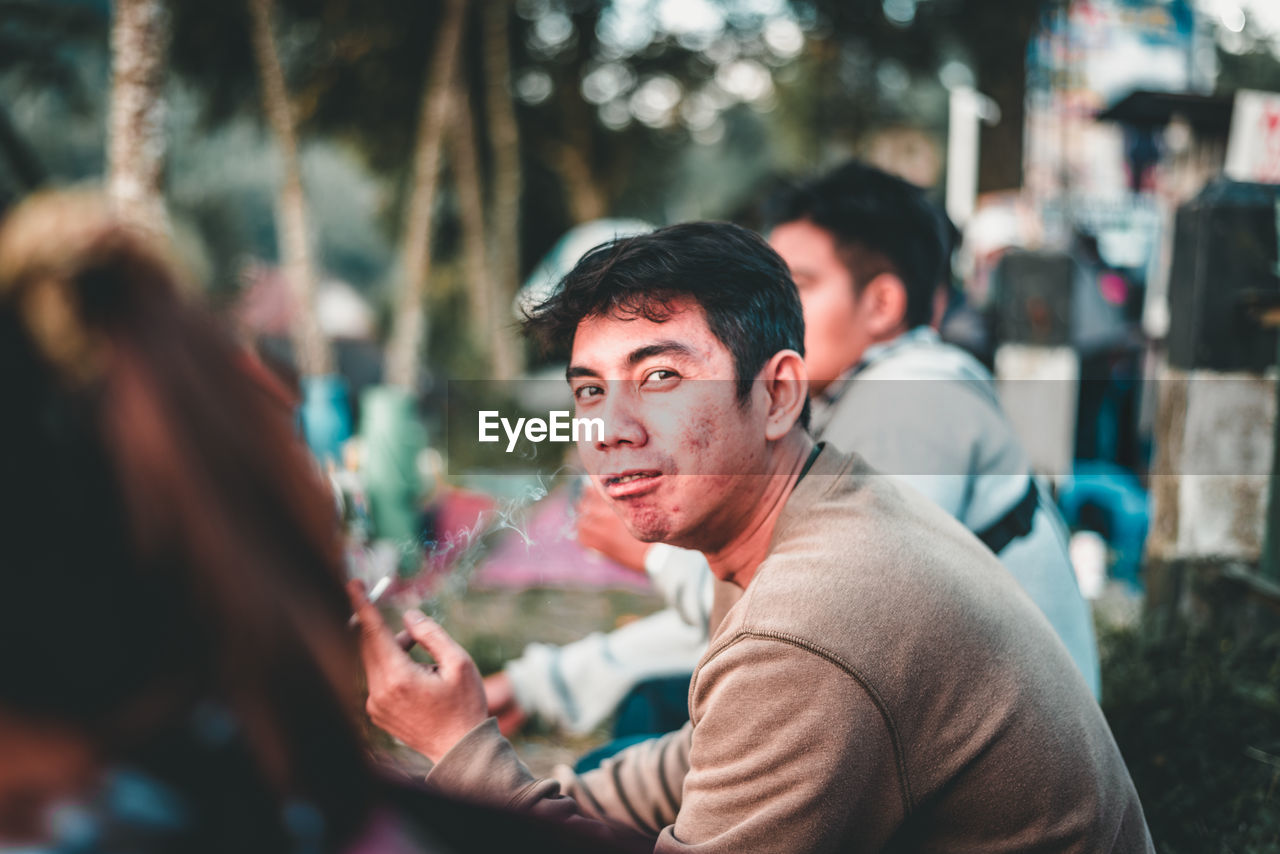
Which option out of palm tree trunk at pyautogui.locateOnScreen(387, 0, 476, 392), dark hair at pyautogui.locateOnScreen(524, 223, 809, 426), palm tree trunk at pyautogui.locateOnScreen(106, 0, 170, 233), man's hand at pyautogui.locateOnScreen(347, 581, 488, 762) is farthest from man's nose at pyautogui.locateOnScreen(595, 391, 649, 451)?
palm tree trunk at pyautogui.locateOnScreen(387, 0, 476, 392)

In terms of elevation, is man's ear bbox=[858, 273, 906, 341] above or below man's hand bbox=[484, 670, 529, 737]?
above

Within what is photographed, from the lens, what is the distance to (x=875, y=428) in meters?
2.19

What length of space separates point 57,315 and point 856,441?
5.69 ft

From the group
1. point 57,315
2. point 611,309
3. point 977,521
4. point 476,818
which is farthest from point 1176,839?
point 57,315

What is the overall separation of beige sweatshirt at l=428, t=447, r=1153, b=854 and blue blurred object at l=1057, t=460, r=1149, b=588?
4585 millimetres

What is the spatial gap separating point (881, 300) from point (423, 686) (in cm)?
172

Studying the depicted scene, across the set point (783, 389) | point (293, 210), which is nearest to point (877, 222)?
point (783, 389)

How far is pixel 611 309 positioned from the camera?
1444 millimetres

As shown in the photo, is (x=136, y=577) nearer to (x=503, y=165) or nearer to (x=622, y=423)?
(x=622, y=423)

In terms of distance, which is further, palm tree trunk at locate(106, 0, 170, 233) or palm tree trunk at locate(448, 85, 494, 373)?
palm tree trunk at locate(448, 85, 494, 373)

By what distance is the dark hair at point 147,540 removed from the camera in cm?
69

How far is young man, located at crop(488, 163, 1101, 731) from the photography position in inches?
82.7

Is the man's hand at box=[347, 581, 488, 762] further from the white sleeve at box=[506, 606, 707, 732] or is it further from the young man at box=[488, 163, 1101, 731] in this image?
the white sleeve at box=[506, 606, 707, 732]

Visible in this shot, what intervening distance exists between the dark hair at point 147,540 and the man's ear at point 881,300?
2092mm
